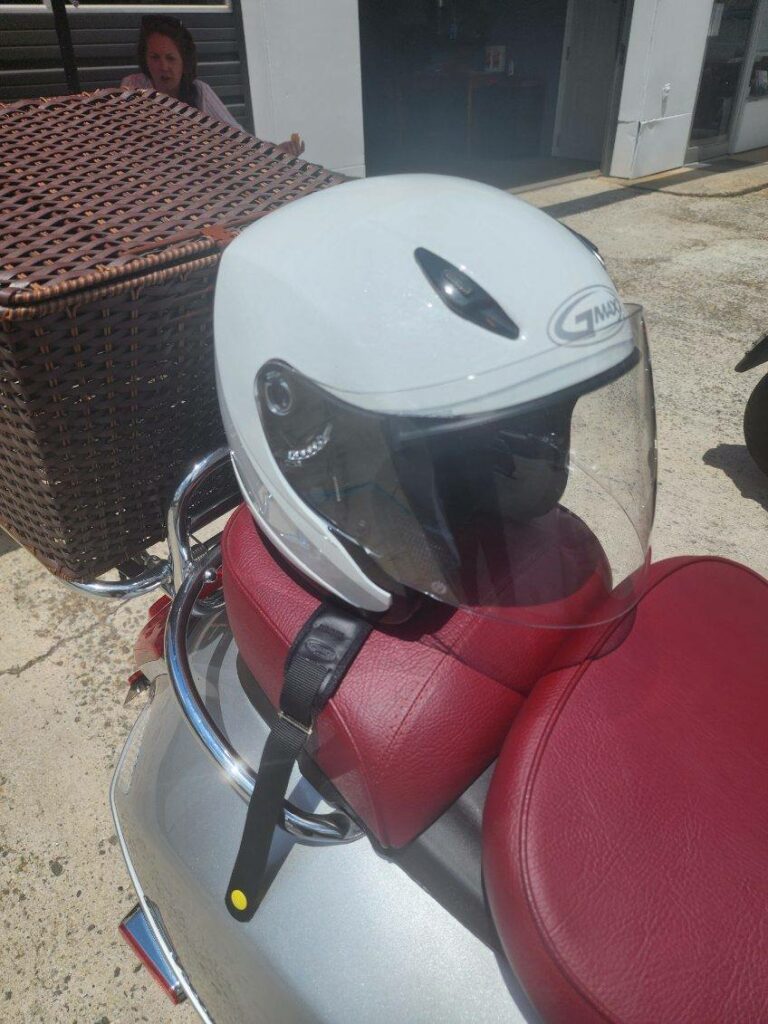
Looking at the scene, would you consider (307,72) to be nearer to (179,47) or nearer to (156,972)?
(179,47)

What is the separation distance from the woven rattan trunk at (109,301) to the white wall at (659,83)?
302 inches

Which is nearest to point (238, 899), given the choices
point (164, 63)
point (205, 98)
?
point (205, 98)

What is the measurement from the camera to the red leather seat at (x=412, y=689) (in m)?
0.80

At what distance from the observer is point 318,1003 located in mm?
875

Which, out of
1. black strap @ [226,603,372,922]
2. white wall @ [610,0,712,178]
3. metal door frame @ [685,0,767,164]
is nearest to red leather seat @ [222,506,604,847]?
black strap @ [226,603,372,922]

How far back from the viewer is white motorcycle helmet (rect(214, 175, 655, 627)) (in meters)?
0.80

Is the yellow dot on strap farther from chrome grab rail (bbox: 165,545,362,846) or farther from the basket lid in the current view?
the basket lid

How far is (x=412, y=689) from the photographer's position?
820 mm

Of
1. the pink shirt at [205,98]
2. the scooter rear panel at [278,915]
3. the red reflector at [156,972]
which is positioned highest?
the pink shirt at [205,98]

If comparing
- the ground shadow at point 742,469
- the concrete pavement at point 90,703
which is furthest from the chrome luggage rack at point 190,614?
the ground shadow at point 742,469

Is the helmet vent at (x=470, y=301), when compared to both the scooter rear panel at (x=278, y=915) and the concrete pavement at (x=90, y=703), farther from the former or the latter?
the concrete pavement at (x=90, y=703)

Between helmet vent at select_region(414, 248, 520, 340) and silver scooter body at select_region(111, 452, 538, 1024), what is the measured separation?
1.86 ft

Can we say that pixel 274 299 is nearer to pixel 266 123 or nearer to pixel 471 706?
pixel 471 706

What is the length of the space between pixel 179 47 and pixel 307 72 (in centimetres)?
258
